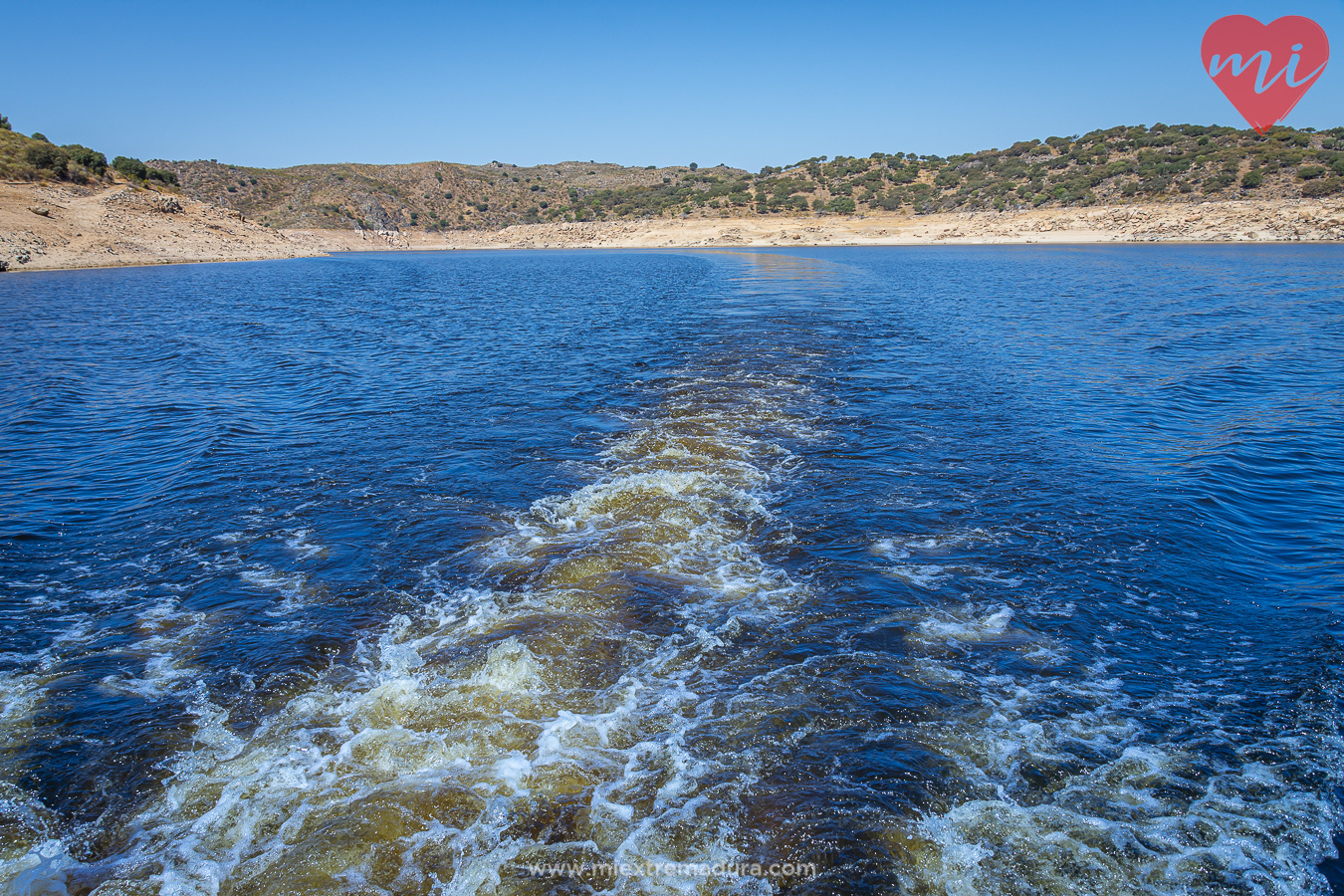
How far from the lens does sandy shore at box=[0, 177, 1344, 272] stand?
50.0m

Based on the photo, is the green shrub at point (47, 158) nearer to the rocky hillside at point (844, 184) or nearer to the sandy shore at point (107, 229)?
the sandy shore at point (107, 229)

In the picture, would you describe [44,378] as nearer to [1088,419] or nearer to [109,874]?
[109,874]

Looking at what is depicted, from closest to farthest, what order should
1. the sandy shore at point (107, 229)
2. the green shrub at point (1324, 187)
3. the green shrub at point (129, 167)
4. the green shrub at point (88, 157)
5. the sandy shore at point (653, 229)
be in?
→ the sandy shore at point (107, 229) < the sandy shore at point (653, 229) < the green shrub at point (88, 157) < the green shrub at point (1324, 187) < the green shrub at point (129, 167)

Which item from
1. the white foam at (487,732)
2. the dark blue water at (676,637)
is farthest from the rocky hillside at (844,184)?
the white foam at (487,732)

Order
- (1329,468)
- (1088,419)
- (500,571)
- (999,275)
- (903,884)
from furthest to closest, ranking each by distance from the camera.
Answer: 1. (999,275)
2. (1088,419)
3. (1329,468)
4. (500,571)
5. (903,884)

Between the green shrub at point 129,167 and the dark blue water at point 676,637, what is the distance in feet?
220

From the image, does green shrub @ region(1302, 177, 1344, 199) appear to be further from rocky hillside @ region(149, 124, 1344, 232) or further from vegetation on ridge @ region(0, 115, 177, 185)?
vegetation on ridge @ region(0, 115, 177, 185)

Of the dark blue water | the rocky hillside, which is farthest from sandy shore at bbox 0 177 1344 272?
the dark blue water

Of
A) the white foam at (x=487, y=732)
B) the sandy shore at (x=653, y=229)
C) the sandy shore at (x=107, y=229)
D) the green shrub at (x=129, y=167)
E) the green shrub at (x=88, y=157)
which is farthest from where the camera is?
the green shrub at (x=129, y=167)

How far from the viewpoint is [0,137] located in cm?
5609

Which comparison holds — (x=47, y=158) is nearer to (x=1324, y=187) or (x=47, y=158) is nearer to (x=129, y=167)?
(x=129, y=167)

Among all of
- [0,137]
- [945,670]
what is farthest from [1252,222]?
[0,137]

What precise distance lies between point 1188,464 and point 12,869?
15771 millimetres

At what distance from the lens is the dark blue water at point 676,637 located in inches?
181
